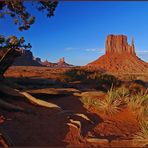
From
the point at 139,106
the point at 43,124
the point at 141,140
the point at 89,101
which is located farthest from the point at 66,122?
the point at 139,106

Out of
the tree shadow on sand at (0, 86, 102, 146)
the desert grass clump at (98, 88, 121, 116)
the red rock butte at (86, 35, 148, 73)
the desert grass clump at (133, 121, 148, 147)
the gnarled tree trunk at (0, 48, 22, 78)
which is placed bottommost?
the desert grass clump at (133, 121, 148, 147)

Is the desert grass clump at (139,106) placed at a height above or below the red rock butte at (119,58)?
below

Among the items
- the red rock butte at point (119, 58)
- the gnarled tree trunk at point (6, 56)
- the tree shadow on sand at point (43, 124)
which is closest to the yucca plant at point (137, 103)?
the tree shadow on sand at point (43, 124)

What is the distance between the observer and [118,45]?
142 metres

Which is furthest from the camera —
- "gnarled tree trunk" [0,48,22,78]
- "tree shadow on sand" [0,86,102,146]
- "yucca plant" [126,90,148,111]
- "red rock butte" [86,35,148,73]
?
"red rock butte" [86,35,148,73]

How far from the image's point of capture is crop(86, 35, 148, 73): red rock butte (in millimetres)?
109000

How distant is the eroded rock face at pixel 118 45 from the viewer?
449 ft

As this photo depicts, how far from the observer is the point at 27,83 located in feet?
48.3

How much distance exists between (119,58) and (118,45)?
15615 millimetres

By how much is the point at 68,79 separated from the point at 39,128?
13.5 m

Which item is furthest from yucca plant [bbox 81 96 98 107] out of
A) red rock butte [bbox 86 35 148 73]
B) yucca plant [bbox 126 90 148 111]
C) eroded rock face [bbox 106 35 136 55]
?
eroded rock face [bbox 106 35 136 55]

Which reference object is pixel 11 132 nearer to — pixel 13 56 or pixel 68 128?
pixel 68 128

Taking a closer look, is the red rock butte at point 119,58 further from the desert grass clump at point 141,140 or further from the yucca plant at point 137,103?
the desert grass clump at point 141,140

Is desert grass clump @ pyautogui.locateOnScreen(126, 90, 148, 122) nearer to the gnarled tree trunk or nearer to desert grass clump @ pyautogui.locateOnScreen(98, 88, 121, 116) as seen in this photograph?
desert grass clump @ pyautogui.locateOnScreen(98, 88, 121, 116)
